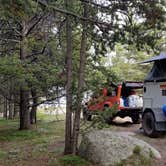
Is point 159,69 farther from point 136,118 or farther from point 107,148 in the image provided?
point 136,118

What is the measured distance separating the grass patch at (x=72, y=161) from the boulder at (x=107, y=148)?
0.43 feet

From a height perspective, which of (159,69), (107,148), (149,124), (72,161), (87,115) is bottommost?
(72,161)

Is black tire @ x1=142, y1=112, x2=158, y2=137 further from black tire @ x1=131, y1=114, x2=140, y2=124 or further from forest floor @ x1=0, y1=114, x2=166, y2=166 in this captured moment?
black tire @ x1=131, y1=114, x2=140, y2=124

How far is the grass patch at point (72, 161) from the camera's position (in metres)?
6.39

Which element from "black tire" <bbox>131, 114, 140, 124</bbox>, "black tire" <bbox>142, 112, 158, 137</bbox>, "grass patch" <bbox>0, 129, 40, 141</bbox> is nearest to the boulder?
"black tire" <bbox>142, 112, 158, 137</bbox>

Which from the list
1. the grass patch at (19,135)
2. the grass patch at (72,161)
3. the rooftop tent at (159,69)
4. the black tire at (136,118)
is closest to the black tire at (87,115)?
the grass patch at (72,161)

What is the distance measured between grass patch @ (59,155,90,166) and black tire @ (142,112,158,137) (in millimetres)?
3244

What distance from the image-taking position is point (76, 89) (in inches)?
271

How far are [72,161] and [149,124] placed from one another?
3734 mm

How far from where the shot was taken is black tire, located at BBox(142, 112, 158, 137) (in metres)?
9.08

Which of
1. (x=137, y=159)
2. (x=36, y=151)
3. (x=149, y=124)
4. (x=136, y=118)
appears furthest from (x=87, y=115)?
(x=136, y=118)

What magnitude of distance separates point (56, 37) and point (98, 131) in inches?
217

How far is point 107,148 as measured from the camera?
644 cm

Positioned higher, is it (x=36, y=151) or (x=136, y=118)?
(x=136, y=118)
